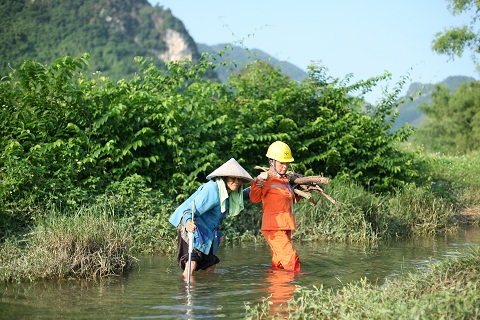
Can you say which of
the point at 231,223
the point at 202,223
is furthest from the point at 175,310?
the point at 231,223

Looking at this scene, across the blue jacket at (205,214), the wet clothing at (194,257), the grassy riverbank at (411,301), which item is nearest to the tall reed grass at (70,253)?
the wet clothing at (194,257)

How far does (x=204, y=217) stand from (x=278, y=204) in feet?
3.83

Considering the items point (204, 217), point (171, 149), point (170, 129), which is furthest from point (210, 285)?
point (171, 149)

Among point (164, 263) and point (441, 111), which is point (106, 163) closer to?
point (164, 263)

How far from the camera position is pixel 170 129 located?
46.4 feet

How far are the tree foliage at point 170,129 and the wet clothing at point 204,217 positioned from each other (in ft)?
11.2

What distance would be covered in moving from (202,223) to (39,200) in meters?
4.03

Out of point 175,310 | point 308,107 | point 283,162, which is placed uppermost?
point 308,107

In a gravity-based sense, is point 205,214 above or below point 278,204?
below

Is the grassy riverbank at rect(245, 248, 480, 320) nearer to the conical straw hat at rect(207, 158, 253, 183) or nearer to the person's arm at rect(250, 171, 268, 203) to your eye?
the conical straw hat at rect(207, 158, 253, 183)

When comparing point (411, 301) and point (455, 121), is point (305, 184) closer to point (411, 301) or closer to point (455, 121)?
point (411, 301)

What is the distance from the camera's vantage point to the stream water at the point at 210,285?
7.80 meters

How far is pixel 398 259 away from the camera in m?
11.5

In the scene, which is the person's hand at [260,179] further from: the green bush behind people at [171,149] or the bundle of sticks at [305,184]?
the green bush behind people at [171,149]
